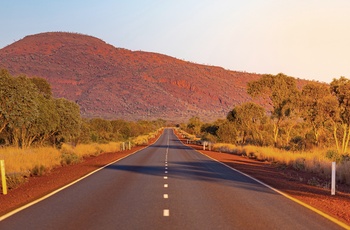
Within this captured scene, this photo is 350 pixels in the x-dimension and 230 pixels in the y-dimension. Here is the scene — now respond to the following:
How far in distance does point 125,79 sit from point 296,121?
348 feet

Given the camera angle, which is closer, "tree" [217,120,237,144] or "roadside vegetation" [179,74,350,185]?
"roadside vegetation" [179,74,350,185]

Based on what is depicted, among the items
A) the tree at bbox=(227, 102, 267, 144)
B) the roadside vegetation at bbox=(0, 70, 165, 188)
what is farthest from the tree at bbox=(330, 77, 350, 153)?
the tree at bbox=(227, 102, 267, 144)

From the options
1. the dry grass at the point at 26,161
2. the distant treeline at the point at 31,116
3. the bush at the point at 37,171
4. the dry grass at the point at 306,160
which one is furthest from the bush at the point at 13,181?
the dry grass at the point at 306,160

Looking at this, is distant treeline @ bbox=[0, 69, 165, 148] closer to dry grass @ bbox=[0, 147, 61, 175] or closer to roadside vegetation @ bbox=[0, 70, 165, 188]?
roadside vegetation @ bbox=[0, 70, 165, 188]

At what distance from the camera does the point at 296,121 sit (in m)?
45.7

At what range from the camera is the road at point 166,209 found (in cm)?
852

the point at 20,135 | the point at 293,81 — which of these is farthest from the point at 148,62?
the point at 20,135

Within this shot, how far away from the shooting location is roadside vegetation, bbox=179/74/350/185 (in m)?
26.4

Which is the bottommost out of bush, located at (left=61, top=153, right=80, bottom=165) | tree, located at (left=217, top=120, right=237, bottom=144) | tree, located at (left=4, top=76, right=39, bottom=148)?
bush, located at (left=61, top=153, right=80, bottom=165)

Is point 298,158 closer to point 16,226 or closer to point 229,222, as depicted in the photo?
point 229,222

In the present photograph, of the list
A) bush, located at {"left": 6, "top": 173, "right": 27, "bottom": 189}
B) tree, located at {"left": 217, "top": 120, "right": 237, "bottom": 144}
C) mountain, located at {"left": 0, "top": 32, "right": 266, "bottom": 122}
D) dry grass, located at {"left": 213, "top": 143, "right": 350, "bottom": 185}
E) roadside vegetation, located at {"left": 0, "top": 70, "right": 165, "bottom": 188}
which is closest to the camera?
bush, located at {"left": 6, "top": 173, "right": 27, "bottom": 189}

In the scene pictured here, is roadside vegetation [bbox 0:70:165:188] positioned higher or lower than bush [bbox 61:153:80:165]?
higher

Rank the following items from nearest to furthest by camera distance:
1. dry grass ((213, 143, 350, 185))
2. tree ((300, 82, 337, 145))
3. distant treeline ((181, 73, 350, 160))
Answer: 1. dry grass ((213, 143, 350, 185))
2. distant treeline ((181, 73, 350, 160))
3. tree ((300, 82, 337, 145))

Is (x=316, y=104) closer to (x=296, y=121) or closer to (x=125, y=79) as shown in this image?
(x=296, y=121)
